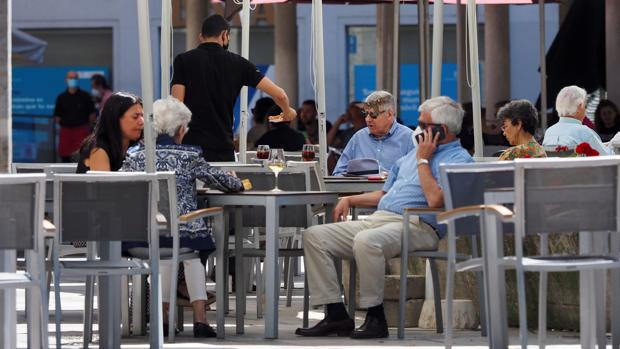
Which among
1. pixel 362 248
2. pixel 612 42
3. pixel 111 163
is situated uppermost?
pixel 612 42

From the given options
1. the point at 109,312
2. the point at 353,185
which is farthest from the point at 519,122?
the point at 109,312

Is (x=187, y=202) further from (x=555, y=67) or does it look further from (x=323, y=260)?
Result: (x=555, y=67)

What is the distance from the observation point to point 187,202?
869 centimetres

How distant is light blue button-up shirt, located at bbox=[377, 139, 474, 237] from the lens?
882cm

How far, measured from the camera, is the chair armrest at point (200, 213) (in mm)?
8281

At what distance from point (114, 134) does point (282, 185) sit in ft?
4.16

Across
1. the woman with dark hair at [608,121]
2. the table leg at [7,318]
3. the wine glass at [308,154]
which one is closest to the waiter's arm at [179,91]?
the wine glass at [308,154]

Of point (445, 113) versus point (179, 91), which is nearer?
point (445, 113)

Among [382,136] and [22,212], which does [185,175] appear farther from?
[382,136]

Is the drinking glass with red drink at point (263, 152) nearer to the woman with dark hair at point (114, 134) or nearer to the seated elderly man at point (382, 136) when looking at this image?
the woman with dark hair at point (114, 134)

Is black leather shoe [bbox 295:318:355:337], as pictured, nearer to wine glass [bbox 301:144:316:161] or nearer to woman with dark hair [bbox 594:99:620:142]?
wine glass [bbox 301:144:316:161]

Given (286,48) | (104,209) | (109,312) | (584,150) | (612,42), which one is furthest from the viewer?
(286,48)

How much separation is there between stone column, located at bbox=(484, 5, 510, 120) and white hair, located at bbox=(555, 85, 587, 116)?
12311 millimetres

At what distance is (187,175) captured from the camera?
28.6 feet
